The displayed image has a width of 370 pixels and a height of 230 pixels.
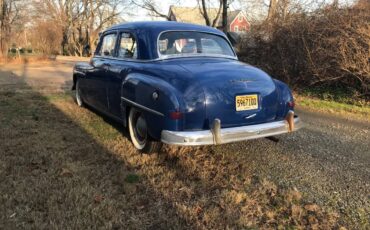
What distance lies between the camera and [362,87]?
9.51 m

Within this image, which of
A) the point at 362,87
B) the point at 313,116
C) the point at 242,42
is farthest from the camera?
the point at 242,42

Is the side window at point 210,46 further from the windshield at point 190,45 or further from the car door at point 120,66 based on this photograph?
the car door at point 120,66

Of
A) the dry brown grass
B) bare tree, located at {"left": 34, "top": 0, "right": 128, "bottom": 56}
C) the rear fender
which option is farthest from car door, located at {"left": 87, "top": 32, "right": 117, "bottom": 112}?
bare tree, located at {"left": 34, "top": 0, "right": 128, "bottom": 56}

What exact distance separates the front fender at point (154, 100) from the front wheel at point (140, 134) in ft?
0.54

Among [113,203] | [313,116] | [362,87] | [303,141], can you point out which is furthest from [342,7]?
[113,203]

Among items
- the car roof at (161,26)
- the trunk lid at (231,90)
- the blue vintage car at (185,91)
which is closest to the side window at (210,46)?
the blue vintage car at (185,91)

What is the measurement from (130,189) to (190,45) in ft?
8.00

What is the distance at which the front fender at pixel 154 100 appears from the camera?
4203mm

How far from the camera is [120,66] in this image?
5.54m

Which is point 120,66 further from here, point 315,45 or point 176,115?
point 315,45

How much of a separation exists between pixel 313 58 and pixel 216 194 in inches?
297

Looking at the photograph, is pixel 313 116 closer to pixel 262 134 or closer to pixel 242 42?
pixel 262 134

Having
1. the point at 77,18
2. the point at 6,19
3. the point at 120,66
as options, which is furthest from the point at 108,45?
the point at 77,18

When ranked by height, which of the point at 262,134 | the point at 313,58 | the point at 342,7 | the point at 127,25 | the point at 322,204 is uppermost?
the point at 342,7
